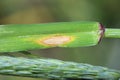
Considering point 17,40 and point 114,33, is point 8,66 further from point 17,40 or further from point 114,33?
point 114,33

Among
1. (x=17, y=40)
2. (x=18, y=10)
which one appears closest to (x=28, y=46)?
(x=17, y=40)

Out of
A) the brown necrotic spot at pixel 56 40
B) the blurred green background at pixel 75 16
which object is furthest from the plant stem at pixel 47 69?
the blurred green background at pixel 75 16

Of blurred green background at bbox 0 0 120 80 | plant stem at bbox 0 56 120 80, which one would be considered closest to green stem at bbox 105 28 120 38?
plant stem at bbox 0 56 120 80

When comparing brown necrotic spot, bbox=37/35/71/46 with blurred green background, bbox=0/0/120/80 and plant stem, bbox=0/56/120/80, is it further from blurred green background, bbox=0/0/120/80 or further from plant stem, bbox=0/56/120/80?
blurred green background, bbox=0/0/120/80

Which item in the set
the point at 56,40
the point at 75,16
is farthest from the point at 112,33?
the point at 75,16

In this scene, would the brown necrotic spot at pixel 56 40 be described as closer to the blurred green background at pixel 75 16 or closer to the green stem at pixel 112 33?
the green stem at pixel 112 33

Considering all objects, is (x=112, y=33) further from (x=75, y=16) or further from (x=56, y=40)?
(x=75, y=16)

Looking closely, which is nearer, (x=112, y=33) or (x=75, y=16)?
(x=112, y=33)
